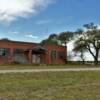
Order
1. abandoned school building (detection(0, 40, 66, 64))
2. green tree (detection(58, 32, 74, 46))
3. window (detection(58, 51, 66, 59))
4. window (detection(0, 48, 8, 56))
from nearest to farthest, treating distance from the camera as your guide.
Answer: window (detection(0, 48, 8, 56)) < abandoned school building (detection(0, 40, 66, 64)) < window (detection(58, 51, 66, 59)) < green tree (detection(58, 32, 74, 46))

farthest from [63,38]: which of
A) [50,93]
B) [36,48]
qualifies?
[50,93]

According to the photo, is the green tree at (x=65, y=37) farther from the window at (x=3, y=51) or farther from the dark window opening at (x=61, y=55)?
the window at (x=3, y=51)

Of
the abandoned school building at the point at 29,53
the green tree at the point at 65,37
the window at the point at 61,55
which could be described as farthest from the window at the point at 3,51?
the green tree at the point at 65,37

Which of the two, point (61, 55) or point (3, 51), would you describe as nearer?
point (3, 51)

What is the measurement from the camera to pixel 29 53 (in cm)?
6894

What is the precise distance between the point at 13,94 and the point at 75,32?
230 feet

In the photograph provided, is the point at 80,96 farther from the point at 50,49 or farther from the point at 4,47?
the point at 50,49

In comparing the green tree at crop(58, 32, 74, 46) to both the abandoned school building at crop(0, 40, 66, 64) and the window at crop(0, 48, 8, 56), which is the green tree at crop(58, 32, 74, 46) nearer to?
the abandoned school building at crop(0, 40, 66, 64)

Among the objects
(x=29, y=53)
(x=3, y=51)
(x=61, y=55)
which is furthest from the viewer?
(x=61, y=55)

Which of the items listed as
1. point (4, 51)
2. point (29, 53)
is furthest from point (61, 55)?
point (4, 51)

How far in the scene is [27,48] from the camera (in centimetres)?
6862

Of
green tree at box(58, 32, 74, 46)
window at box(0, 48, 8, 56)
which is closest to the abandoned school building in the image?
window at box(0, 48, 8, 56)

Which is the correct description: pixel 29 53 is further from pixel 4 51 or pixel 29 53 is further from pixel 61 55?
pixel 61 55

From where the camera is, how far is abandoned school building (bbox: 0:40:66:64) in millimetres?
64250
